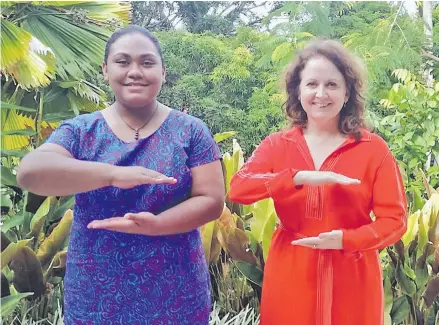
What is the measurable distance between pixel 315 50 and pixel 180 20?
0.72 m

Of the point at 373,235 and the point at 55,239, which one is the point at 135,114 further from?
the point at 55,239

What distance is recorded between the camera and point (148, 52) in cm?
123

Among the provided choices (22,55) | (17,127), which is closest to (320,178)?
(22,55)

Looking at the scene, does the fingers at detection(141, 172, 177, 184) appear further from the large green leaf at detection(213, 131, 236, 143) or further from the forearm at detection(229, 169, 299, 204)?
the large green leaf at detection(213, 131, 236, 143)

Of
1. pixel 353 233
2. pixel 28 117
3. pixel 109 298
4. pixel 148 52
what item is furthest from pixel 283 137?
pixel 28 117

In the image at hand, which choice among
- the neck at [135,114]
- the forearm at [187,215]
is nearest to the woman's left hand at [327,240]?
the forearm at [187,215]

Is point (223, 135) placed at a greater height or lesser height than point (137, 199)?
greater

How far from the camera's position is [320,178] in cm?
120

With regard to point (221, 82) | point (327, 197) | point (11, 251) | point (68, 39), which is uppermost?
point (68, 39)

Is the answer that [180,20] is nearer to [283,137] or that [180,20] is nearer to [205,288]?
[283,137]

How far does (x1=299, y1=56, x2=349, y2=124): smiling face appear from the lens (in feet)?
4.16

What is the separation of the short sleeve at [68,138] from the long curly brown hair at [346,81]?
0.55 m

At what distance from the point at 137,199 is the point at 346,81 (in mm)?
595

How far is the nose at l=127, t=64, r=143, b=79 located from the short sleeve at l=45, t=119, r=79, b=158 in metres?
0.18
